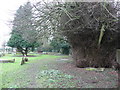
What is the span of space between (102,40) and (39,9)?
15.9 ft

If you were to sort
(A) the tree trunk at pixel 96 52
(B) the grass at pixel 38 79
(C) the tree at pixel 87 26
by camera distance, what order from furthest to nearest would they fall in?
(A) the tree trunk at pixel 96 52 < (C) the tree at pixel 87 26 < (B) the grass at pixel 38 79

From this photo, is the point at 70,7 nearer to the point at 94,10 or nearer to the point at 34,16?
the point at 94,10

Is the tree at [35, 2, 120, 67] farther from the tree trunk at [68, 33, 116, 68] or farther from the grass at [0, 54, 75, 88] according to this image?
the grass at [0, 54, 75, 88]

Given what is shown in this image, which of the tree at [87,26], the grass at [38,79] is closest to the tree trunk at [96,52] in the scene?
the tree at [87,26]

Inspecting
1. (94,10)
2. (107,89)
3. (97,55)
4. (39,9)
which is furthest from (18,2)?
(97,55)

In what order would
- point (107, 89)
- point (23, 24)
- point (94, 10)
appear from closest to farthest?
point (107, 89) < point (94, 10) < point (23, 24)

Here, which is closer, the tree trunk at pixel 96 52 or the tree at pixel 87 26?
the tree at pixel 87 26

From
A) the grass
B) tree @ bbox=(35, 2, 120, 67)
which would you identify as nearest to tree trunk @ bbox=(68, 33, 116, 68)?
tree @ bbox=(35, 2, 120, 67)

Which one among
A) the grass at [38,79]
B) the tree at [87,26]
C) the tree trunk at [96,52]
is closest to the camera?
the grass at [38,79]

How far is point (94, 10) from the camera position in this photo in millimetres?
5246

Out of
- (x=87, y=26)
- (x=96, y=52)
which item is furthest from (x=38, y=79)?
(x=96, y=52)

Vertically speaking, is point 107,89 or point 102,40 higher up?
point 102,40

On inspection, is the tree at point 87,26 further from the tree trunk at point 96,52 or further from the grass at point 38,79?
the grass at point 38,79

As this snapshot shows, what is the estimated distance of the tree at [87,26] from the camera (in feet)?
17.9
